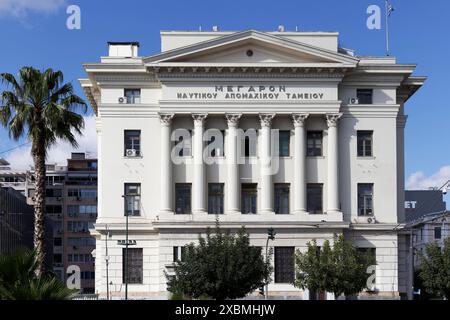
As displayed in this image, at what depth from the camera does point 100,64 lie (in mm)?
59938

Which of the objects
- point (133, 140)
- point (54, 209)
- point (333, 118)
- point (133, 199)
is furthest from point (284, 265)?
point (54, 209)

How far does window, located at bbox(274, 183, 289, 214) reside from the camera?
2371 inches

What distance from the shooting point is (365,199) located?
6097cm

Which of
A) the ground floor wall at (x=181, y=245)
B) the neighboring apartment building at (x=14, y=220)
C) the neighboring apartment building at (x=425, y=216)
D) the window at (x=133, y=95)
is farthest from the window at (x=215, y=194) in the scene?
the neighboring apartment building at (x=425, y=216)

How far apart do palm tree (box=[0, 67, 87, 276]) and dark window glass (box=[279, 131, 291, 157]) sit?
1723 centimetres

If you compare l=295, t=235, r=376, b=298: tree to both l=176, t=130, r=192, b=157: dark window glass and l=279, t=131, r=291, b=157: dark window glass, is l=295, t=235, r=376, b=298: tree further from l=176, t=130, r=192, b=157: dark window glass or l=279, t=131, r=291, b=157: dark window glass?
l=176, t=130, r=192, b=157: dark window glass

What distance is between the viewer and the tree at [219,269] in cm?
4703

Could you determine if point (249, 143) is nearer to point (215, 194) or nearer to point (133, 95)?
point (215, 194)

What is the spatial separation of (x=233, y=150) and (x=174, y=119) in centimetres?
476

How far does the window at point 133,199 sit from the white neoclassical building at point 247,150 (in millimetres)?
76

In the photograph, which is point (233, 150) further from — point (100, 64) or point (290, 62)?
point (100, 64)

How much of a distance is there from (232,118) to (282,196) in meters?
6.65
